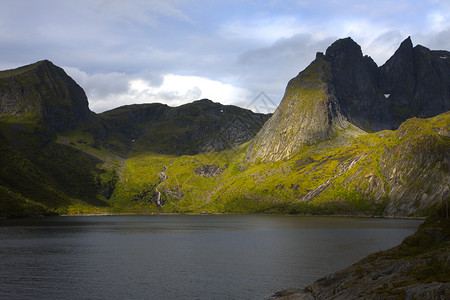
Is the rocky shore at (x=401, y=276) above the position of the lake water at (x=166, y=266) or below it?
above

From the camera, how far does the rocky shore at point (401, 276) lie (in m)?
39.9

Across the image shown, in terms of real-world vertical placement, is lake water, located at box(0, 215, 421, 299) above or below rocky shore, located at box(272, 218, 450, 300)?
below

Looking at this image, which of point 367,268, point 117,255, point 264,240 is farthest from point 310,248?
point 367,268

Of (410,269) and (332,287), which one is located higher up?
(410,269)

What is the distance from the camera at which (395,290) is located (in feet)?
136

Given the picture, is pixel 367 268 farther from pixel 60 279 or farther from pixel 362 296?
pixel 60 279

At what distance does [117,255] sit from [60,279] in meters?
34.4

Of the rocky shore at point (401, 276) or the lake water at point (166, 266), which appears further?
the lake water at point (166, 266)

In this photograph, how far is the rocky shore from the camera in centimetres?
3991

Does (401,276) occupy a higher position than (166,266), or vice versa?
(401,276)

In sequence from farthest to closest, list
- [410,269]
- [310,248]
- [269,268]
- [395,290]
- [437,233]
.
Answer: [310,248] < [269,268] < [437,233] < [410,269] < [395,290]

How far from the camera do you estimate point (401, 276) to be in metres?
47.8

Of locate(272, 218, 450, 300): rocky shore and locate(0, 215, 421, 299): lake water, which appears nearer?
locate(272, 218, 450, 300): rocky shore

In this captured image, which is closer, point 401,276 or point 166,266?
point 401,276
